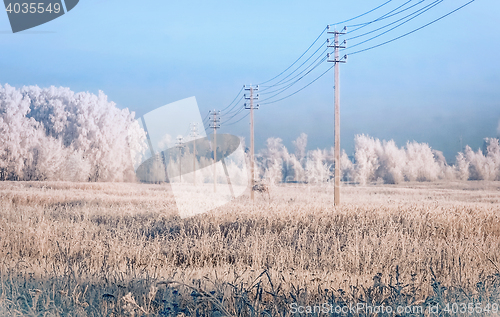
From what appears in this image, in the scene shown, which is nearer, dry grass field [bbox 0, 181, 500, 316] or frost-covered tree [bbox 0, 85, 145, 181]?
dry grass field [bbox 0, 181, 500, 316]

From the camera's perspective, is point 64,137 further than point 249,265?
Yes

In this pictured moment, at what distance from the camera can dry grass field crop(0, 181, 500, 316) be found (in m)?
3.39

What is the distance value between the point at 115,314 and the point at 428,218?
986 centimetres

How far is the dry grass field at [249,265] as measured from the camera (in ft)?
11.1

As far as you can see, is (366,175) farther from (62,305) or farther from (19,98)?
(62,305)

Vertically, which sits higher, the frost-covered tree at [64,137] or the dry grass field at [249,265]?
the frost-covered tree at [64,137]

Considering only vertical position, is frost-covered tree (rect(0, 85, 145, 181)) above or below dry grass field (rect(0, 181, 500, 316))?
above

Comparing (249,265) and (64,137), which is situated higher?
(64,137)

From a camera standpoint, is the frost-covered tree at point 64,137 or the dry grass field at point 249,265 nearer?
the dry grass field at point 249,265

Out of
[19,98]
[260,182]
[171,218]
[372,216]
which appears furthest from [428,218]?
[19,98]

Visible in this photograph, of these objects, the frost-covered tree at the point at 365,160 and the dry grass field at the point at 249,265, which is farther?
the frost-covered tree at the point at 365,160

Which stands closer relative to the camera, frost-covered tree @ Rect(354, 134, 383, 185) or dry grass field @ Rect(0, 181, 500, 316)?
dry grass field @ Rect(0, 181, 500, 316)

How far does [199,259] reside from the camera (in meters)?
7.14

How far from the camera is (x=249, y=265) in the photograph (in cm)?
653
